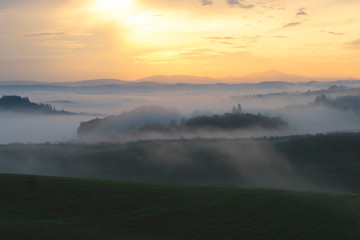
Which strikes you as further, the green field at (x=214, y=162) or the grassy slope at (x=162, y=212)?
the green field at (x=214, y=162)

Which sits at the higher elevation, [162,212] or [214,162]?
[162,212]

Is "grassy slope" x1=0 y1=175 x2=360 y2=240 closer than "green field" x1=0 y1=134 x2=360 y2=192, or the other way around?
"grassy slope" x1=0 y1=175 x2=360 y2=240

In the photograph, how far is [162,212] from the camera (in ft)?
135

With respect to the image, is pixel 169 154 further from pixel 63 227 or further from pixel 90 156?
pixel 63 227

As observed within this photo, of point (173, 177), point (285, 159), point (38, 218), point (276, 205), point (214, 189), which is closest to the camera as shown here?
point (38, 218)

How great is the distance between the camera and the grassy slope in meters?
34.6

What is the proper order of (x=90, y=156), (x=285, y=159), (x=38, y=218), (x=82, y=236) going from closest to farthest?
(x=82, y=236), (x=38, y=218), (x=285, y=159), (x=90, y=156)

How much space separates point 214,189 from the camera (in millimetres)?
53156

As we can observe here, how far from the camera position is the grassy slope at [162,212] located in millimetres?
34625

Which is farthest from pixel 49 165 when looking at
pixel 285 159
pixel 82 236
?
pixel 82 236

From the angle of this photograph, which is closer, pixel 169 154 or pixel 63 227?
pixel 63 227

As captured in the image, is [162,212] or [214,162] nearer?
[162,212]

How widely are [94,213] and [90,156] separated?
3526 inches

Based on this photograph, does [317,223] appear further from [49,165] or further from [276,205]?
[49,165]
